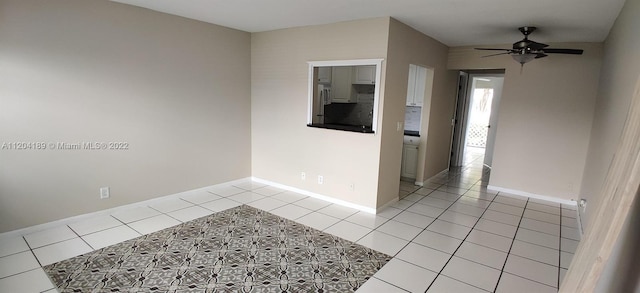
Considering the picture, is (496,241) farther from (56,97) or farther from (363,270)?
A: (56,97)

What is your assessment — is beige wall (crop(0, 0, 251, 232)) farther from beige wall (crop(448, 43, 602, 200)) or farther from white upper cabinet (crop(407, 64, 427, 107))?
beige wall (crop(448, 43, 602, 200))

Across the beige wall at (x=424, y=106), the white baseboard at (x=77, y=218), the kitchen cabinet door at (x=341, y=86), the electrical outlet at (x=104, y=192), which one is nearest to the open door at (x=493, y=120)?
the beige wall at (x=424, y=106)

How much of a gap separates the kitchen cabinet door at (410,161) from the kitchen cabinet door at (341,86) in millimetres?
1280

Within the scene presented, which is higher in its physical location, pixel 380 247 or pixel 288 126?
pixel 288 126

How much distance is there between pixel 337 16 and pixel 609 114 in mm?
2933

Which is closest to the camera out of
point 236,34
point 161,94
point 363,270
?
point 363,270

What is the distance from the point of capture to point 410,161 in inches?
219

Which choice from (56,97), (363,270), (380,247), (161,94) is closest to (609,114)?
(380,247)

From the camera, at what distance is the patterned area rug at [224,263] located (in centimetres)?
238

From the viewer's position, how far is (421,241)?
10.6 feet

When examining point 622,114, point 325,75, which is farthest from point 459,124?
point 622,114

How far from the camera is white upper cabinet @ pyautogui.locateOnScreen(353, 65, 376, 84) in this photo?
202 inches

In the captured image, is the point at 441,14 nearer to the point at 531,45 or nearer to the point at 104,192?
the point at 531,45

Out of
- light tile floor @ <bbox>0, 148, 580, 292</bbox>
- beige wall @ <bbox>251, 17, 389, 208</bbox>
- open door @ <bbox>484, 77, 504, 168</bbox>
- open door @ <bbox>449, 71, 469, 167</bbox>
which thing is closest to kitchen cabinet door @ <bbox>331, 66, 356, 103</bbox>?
beige wall @ <bbox>251, 17, 389, 208</bbox>
